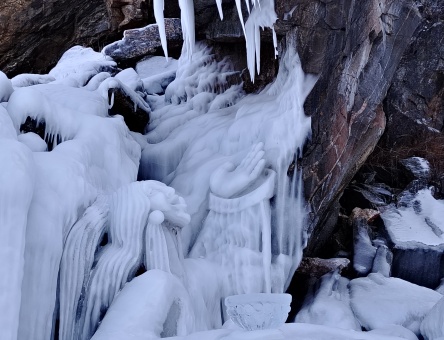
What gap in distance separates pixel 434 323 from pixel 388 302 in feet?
3.19

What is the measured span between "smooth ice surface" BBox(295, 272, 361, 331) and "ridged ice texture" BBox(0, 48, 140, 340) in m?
2.43

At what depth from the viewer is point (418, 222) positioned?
8.61 m

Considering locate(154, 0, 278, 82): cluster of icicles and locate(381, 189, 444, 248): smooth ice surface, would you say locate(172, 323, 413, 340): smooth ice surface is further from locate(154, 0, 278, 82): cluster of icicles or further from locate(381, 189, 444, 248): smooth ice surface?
locate(381, 189, 444, 248): smooth ice surface

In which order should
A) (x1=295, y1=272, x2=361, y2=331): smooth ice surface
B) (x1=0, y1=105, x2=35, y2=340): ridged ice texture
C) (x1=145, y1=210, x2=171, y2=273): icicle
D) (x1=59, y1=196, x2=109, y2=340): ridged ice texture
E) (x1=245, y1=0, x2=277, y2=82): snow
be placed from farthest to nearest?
(x1=295, y1=272, x2=361, y2=331): smooth ice surface → (x1=245, y1=0, x2=277, y2=82): snow → (x1=145, y1=210, x2=171, y2=273): icicle → (x1=59, y1=196, x2=109, y2=340): ridged ice texture → (x1=0, y1=105, x2=35, y2=340): ridged ice texture

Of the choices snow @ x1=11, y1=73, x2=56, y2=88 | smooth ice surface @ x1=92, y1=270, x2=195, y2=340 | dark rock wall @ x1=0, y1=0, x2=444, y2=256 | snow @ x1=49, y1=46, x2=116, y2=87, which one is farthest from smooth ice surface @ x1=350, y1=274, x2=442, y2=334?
snow @ x1=11, y1=73, x2=56, y2=88

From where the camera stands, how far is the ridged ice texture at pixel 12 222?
3123 millimetres

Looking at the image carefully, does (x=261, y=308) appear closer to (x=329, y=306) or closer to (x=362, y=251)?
(x=329, y=306)

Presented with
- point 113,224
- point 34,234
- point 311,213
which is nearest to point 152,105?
point 311,213

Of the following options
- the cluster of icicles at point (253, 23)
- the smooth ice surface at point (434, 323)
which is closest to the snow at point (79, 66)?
the cluster of icicles at point (253, 23)

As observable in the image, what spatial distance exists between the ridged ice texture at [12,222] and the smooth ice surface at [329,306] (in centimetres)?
345

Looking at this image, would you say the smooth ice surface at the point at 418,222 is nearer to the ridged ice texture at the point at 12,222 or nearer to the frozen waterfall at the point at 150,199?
the frozen waterfall at the point at 150,199

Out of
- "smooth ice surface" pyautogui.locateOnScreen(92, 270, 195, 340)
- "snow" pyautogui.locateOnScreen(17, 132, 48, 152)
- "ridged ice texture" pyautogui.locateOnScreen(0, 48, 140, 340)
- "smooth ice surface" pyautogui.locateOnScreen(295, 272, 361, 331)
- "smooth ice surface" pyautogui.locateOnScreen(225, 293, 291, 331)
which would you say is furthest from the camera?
"smooth ice surface" pyautogui.locateOnScreen(295, 272, 361, 331)

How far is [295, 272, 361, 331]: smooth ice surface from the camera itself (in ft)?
19.6

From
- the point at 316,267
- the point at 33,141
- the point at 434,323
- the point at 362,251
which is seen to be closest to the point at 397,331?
the point at 434,323
